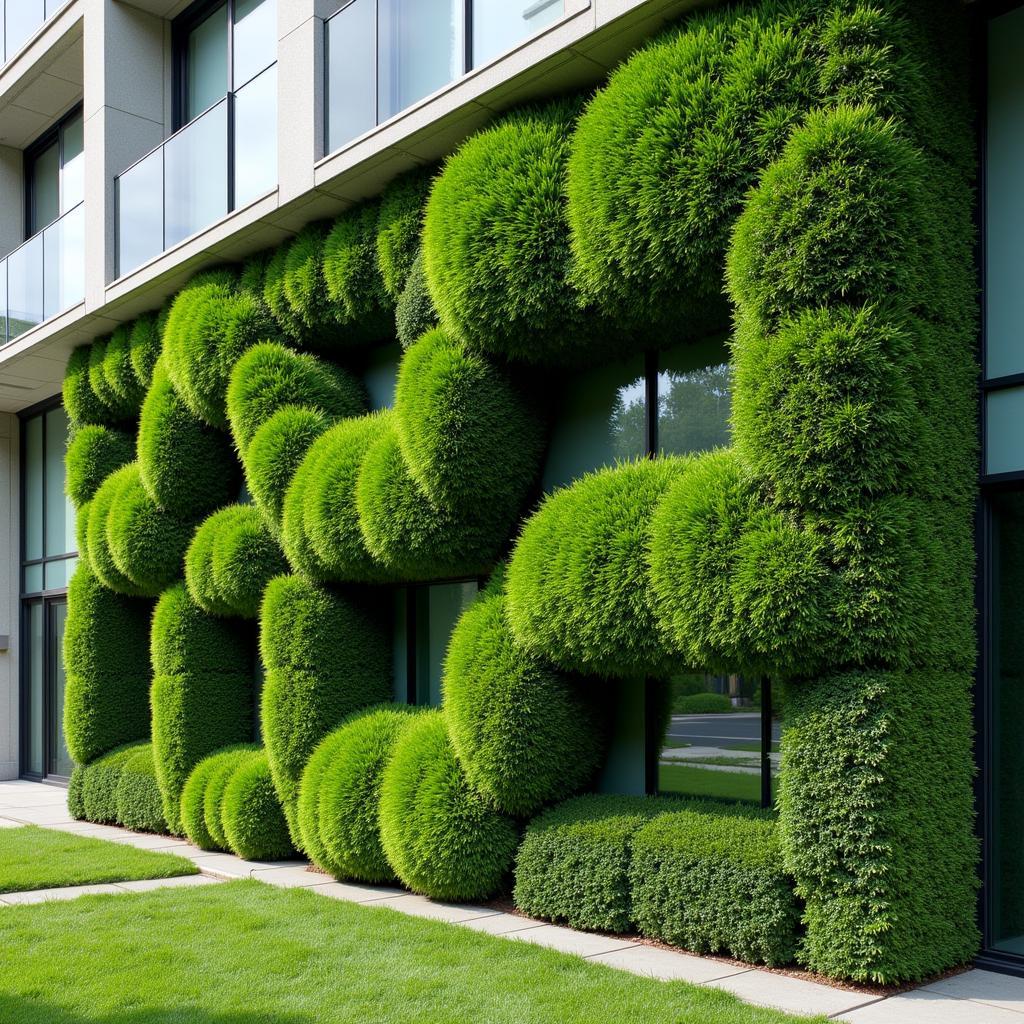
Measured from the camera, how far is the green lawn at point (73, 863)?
9.38 metres

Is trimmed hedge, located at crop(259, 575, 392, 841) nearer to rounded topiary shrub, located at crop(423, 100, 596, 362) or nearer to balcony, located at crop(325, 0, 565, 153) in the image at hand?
rounded topiary shrub, located at crop(423, 100, 596, 362)

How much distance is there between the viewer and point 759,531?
6.35 metres

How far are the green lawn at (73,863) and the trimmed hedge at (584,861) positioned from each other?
374 centimetres

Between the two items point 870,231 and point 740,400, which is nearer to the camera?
point 870,231

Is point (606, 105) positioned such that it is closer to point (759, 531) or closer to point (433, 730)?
point (759, 531)

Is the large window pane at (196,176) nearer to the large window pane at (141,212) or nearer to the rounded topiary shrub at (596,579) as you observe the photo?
the large window pane at (141,212)

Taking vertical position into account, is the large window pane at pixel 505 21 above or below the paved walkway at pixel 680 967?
above

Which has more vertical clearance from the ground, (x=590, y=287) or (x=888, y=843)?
(x=590, y=287)

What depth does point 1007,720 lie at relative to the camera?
21.7 feet

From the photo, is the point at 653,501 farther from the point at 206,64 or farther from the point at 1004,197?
the point at 206,64

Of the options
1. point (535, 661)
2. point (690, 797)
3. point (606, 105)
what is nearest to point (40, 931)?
point (535, 661)

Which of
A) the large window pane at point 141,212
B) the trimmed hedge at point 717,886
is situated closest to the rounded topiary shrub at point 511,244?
the trimmed hedge at point 717,886

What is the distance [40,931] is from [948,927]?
18.8 feet

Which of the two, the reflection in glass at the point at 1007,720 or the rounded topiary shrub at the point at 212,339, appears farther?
the rounded topiary shrub at the point at 212,339
